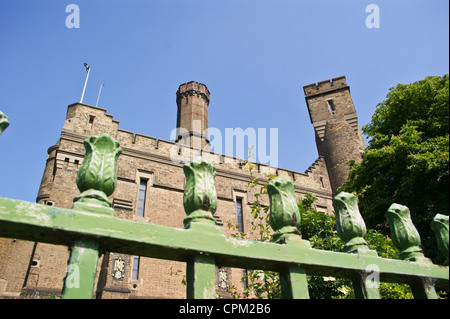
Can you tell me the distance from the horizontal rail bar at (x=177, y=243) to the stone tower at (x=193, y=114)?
63.5 ft

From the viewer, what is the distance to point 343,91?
23.4 metres

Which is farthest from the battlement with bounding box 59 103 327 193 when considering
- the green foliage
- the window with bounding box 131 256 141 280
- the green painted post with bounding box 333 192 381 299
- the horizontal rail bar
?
the horizontal rail bar

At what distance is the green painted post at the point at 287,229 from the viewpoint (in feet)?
6.68

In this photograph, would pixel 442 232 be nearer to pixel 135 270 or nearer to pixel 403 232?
pixel 403 232

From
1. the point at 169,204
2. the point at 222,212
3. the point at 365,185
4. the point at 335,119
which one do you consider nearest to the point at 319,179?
the point at 335,119

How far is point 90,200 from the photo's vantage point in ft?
6.16

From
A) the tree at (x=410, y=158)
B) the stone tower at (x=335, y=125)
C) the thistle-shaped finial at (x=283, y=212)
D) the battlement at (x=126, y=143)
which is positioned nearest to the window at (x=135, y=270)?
the battlement at (x=126, y=143)

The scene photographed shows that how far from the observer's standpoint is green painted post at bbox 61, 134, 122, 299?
5.33 ft

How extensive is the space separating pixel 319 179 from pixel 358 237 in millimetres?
19472

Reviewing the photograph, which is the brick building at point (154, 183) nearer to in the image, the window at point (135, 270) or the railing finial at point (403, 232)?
the window at point (135, 270)

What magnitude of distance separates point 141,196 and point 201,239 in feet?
47.8

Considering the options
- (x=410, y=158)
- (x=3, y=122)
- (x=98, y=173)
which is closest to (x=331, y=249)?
(x=98, y=173)

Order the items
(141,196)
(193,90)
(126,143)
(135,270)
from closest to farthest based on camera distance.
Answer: (135,270) < (141,196) < (126,143) < (193,90)
